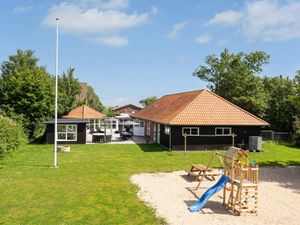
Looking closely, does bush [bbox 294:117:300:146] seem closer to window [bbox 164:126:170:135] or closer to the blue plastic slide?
window [bbox 164:126:170:135]

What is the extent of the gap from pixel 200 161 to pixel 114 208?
11.5m

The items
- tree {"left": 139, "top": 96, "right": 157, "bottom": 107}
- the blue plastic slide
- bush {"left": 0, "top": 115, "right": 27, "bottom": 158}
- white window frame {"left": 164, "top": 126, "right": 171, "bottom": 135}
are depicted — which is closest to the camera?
the blue plastic slide

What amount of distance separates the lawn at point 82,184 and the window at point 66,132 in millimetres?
4844

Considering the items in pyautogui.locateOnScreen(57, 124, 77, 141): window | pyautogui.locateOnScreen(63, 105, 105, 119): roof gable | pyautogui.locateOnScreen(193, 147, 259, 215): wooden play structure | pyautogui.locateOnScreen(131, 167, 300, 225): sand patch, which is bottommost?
pyautogui.locateOnScreen(131, 167, 300, 225): sand patch

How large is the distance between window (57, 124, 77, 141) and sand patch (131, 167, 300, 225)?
1543 cm

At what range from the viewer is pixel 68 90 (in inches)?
1695

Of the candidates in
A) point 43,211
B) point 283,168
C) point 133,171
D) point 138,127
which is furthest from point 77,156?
point 138,127

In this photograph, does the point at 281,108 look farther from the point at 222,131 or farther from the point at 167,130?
the point at 167,130

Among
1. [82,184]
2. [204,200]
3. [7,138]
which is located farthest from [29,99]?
[204,200]

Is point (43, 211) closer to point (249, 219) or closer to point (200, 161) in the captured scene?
point (249, 219)

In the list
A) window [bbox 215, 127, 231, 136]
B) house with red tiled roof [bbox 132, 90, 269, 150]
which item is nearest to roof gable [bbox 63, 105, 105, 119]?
house with red tiled roof [bbox 132, 90, 269, 150]

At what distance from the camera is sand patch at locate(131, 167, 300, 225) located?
10430 millimetres

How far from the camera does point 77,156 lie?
75.5ft

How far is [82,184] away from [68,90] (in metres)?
30.1
